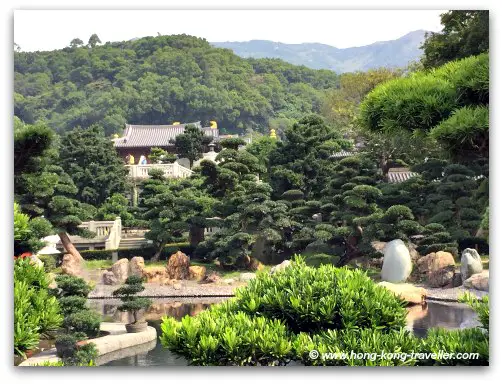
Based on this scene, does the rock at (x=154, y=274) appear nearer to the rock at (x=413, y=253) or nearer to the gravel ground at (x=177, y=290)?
the gravel ground at (x=177, y=290)

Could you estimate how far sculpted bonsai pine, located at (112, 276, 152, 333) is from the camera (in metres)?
6.16

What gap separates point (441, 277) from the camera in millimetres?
6246

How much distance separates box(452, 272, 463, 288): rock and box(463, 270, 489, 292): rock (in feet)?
0.11

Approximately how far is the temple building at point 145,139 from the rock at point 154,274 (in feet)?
3.13

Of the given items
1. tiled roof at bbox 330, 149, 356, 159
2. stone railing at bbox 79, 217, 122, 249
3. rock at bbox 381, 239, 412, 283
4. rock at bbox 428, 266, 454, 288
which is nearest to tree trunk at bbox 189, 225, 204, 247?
stone railing at bbox 79, 217, 122, 249

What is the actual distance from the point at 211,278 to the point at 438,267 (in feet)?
6.22

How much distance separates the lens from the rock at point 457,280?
599 cm

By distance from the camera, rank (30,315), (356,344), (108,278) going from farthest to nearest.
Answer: (108,278)
(356,344)
(30,315)

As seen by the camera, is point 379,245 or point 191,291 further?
point 379,245

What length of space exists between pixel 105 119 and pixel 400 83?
8.90 feet

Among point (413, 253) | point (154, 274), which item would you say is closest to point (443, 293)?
point (413, 253)

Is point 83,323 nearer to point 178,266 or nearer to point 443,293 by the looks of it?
point 178,266

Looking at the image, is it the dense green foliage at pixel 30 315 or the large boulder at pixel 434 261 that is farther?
the large boulder at pixel 434 261

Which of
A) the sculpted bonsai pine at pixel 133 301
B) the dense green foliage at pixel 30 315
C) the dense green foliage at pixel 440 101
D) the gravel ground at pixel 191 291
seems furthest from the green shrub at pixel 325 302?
the sculpted bonsai pine at pixel 133 301
